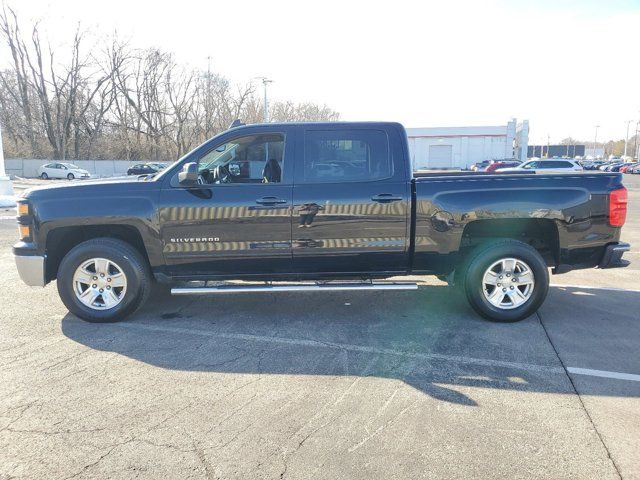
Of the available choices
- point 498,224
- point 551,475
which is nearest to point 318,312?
point 498,224

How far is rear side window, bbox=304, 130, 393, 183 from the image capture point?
4961 mm

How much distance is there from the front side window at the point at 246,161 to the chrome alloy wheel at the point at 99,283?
4.36ft

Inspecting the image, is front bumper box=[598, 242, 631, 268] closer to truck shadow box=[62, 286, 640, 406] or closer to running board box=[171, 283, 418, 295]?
truck shadow box=[62, 286, 640, 406]

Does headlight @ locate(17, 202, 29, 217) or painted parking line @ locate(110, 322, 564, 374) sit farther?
headlight @ locate(17, 202, 29, 217)

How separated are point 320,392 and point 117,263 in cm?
265

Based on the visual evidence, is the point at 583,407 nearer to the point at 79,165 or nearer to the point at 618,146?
the point at 79,165

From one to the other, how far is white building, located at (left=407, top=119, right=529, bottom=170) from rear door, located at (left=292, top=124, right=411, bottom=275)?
54.4 metres

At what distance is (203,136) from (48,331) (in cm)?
5830

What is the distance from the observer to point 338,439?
9.68ft

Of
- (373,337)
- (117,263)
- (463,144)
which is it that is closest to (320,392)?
(373,337)

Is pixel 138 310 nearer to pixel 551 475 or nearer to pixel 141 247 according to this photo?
pixel 141 247

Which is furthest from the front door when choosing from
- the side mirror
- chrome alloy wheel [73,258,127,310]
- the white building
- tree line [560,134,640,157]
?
tree line [560,134,640,157]

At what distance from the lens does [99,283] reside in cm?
500

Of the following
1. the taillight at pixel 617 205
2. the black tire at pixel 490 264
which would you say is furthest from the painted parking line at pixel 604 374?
the taillight at pixel 617 205
